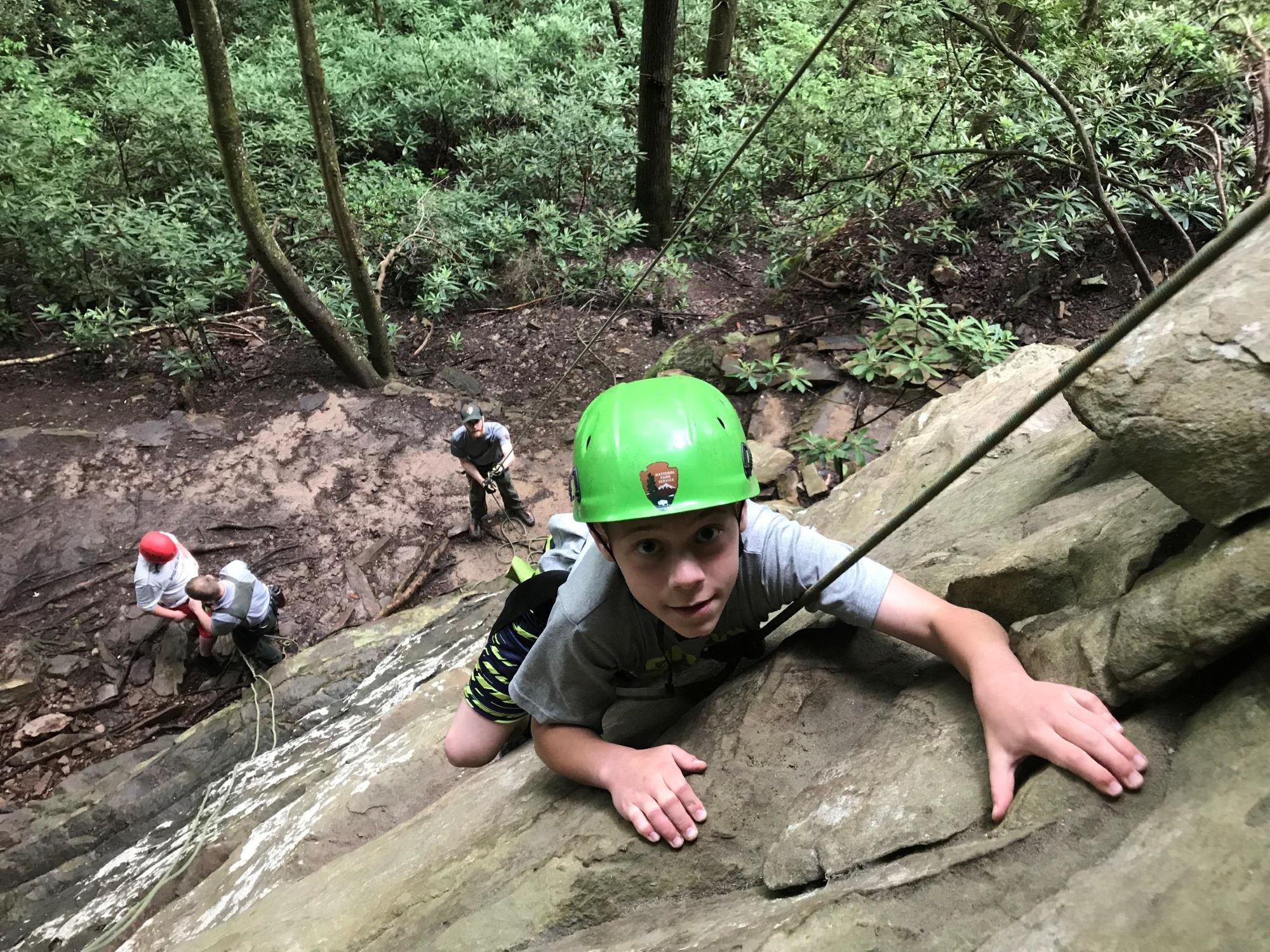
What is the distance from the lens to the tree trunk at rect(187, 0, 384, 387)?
225 inches

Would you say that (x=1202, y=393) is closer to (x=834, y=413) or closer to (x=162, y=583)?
(x=834, y=413)

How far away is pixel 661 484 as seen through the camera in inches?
63.6

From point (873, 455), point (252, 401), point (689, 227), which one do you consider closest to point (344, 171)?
point (252, 401)

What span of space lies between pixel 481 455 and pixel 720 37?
827 cm

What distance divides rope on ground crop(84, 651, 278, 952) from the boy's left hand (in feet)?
13.3

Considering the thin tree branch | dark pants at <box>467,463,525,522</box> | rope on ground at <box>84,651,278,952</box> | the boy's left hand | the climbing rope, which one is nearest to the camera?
the boy's left hand

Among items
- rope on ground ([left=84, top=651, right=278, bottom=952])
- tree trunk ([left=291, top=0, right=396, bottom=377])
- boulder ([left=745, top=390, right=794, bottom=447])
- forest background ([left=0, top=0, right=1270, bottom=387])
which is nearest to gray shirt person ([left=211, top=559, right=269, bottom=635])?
rope on ground ([left=84, top=651, right=278, bottom=952])

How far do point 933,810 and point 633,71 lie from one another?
39.4 feet

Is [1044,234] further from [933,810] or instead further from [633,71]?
[633,71]

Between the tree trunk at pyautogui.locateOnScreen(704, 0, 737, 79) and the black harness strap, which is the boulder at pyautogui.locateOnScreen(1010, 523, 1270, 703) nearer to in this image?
the black harness strap

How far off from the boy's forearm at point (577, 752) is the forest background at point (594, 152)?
4283 mm

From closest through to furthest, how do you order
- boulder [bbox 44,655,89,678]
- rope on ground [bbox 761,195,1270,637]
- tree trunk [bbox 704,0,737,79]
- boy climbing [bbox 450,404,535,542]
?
rope on ground [bbox 761,195,1270,637] < boulder [bbox 44,655,89,678] < boy climbing [bbox 450,404,535,542] < tree trunk [bbox 704,0,737,79]

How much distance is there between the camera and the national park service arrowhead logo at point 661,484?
1.61m

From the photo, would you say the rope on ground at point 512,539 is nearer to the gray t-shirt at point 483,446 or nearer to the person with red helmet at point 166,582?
the gray t-shirt at point 483,446
